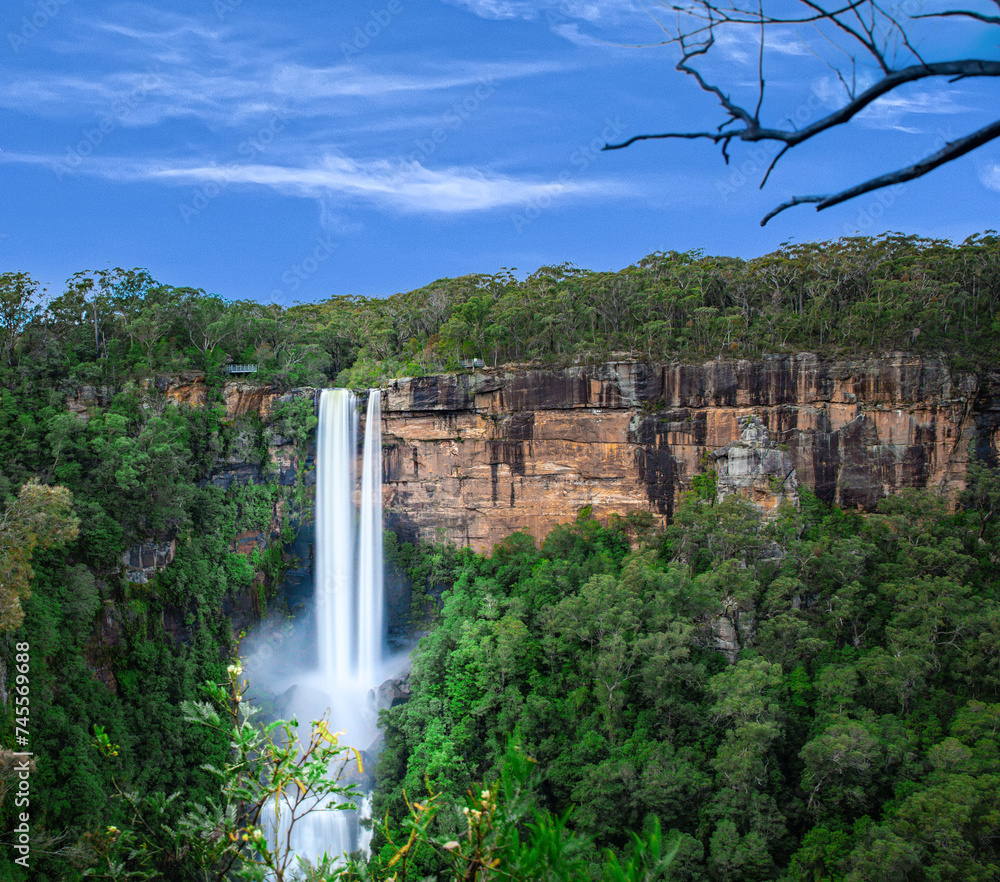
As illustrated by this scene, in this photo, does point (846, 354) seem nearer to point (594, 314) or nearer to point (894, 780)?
point (594, 314)

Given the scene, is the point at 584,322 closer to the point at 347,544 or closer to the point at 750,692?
the point at 347,544

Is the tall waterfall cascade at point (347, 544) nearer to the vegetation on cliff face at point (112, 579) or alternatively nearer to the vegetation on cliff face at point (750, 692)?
the vegetation on cliff face at point (112, 579)

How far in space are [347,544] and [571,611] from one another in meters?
11.8

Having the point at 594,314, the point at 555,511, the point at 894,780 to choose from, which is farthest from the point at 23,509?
the point at 594,314

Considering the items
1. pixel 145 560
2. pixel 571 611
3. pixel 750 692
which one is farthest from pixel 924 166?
pixel 145 560

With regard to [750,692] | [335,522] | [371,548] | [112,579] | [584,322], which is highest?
[584,322]

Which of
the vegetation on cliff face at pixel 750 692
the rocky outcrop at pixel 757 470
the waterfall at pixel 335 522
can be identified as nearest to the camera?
the vegetation on cliff face at pixel 750 692

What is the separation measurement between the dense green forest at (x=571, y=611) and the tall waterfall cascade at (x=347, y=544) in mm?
1231

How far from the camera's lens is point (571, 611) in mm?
Answer: 18078

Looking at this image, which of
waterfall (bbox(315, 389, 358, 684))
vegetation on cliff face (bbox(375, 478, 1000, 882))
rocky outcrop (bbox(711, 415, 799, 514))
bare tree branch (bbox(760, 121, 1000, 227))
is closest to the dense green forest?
vegetation on cliff face (bbox(375, 478, 1000, 882))

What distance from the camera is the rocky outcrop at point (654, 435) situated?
71.6ft

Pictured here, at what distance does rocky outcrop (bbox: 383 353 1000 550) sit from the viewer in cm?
2183

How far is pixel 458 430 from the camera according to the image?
25797 mm

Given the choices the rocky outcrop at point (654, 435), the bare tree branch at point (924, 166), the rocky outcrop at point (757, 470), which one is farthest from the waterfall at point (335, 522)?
the bare tree branch at point (924, 166)
